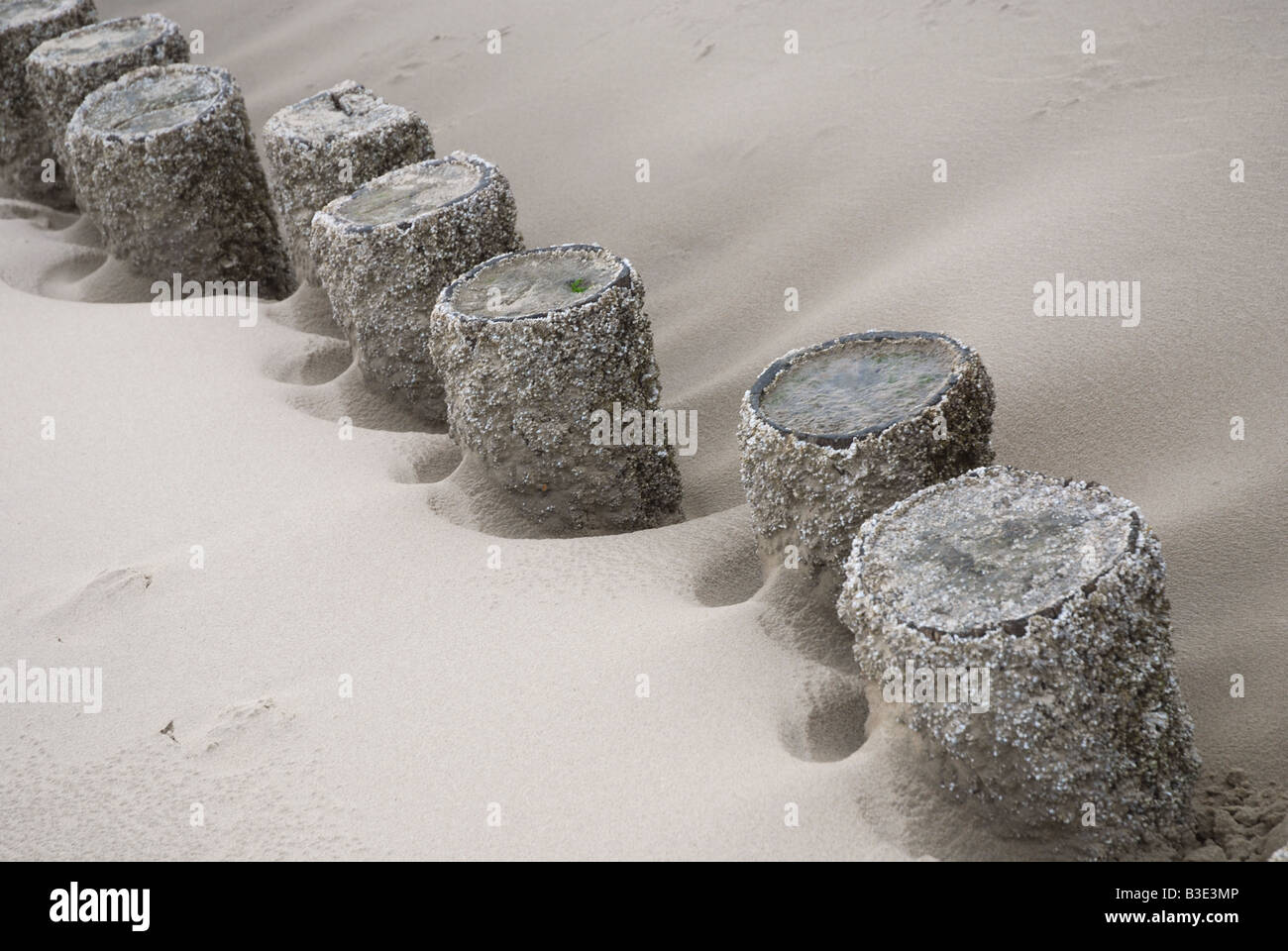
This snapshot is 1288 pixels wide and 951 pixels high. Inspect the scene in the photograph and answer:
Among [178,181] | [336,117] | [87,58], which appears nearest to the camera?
[336,117]

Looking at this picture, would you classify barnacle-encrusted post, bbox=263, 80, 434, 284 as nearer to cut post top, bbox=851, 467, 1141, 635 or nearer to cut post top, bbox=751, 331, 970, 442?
cut post top, bbox=751, 331, 970, 442

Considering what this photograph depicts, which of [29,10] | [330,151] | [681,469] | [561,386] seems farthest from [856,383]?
[29,10]

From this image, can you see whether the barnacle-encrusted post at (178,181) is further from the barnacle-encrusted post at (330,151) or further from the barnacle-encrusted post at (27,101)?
the barnacle-encrusted post at (27,101)

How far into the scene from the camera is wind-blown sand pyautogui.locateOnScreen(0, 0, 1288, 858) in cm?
202

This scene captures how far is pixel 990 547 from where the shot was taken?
1966mm

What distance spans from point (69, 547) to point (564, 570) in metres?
1.10

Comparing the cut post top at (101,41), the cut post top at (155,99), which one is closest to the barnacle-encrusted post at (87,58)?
the cut post top at (101,41)

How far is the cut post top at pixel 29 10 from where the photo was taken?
5.32m

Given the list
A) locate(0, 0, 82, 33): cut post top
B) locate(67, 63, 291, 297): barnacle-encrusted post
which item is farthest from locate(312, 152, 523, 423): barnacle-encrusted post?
locate(0, 0, 82, 33): cut post top

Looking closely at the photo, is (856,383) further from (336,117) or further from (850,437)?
(336,117)

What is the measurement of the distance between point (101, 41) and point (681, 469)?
330 centimetres

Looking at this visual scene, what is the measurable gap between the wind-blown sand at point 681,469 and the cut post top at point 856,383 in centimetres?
36

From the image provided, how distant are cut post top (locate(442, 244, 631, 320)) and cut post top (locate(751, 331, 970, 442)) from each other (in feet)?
1.59
